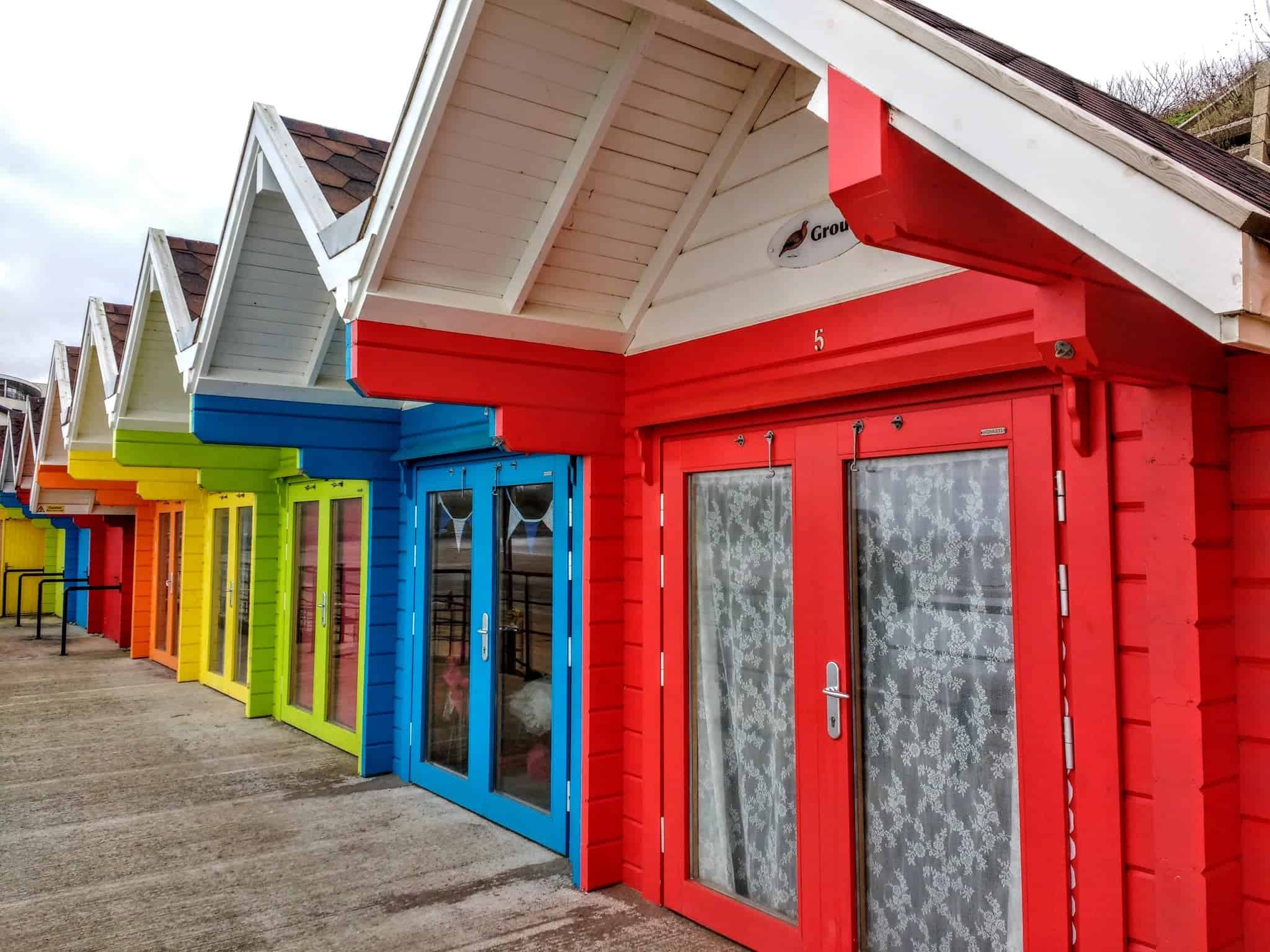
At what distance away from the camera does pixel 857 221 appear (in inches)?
64.6

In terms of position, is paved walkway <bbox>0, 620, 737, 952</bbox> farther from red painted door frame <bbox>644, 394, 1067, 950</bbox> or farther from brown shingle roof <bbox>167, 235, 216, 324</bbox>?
brown shingle roof <bbox>167, 235, 216, 324</bbox>

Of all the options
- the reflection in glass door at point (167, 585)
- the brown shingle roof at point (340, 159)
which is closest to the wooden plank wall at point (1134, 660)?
the brown shingle roof at point (340, 159)

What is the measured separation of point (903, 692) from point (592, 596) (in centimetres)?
156

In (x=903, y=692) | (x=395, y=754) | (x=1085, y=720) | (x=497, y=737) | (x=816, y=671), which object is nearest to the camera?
(x=1085, y=720)

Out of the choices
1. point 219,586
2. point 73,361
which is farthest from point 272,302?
point 73,361

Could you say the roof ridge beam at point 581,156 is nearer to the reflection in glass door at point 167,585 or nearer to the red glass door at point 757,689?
the red glass door at point 757,689

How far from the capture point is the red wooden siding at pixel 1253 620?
2035 mm

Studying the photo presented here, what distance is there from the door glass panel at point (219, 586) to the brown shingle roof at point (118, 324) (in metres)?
1.88

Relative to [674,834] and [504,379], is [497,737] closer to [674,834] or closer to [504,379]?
[674,834]

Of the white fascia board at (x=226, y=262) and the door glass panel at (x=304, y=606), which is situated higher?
the white fascia board at (x=226, y=262)

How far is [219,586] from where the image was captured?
30.8 ft

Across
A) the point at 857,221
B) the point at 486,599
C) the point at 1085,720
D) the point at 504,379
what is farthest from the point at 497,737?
the point at 857,221

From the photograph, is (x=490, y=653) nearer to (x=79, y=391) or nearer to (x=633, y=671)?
(x=633, y=671)

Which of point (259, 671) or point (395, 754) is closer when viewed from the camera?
point (395, 754)
